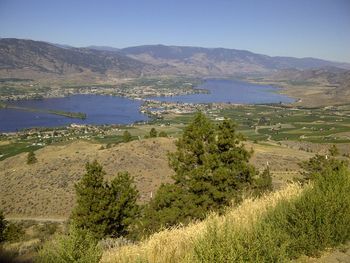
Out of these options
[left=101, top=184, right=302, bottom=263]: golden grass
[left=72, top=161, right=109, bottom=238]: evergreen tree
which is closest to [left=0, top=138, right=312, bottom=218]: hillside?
[left=72, top=161, right=109, bottom=238]: evergreen tree

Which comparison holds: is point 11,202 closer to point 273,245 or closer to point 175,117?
point 273,245

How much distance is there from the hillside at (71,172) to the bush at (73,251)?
34.2 m

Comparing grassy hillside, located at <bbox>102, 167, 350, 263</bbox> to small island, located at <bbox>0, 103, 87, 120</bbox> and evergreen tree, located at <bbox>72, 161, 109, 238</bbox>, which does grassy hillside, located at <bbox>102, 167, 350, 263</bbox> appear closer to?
evergreen tree, located at <bbox>72, 161, 109, 238</bbox>

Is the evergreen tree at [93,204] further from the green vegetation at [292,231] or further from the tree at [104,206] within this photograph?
the green vegetation at [292,231]

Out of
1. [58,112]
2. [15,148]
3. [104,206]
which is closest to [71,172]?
[104,206]

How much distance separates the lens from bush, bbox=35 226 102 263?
5.30m

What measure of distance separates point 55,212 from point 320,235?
126ft

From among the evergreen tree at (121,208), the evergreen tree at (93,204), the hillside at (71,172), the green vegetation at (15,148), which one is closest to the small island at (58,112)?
the green vegetation at (15,148)

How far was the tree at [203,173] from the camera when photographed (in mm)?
19141

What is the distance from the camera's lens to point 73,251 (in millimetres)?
5402

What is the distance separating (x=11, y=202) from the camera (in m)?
43.5

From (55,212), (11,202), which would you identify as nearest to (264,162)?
(55,212)

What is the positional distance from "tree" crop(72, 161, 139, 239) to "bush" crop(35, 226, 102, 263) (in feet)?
55.2

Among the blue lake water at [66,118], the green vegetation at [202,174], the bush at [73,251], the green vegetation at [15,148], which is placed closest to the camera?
the bush at [73,251]
